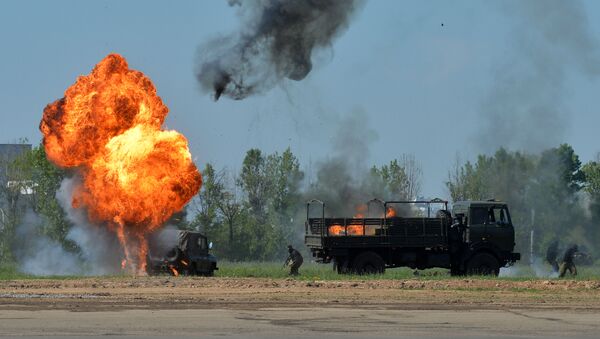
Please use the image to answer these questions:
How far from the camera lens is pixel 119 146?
47.2 m

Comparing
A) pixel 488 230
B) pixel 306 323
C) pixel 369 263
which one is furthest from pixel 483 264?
pixel 306 323

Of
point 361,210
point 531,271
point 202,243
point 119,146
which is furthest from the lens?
point 531,271

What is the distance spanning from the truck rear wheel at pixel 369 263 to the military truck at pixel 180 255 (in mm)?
6158

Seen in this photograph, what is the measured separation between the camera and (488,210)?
46312 millimetres

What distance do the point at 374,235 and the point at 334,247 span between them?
165 cm

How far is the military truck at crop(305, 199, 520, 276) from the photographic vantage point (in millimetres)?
45125

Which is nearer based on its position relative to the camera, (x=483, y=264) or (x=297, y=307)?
(x=297, y=307)

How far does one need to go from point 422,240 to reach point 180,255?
9.88m

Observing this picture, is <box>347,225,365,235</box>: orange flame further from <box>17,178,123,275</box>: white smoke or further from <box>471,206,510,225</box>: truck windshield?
<box>17,178,123,275</box>: white smoke

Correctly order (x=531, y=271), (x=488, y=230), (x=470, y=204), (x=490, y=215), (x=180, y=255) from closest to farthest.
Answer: (x=488, y=230), (x=470, y=204), (x=490, y=215), (x=180, y=255), (x=531, y=271)

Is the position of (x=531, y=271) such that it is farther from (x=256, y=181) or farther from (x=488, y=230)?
(x=256, y=181)

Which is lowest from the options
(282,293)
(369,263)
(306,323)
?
(306,323)

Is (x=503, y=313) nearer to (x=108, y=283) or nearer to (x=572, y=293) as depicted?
(x=572, y=293)

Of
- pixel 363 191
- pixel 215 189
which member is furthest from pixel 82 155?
pixel 215 189
